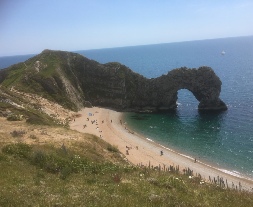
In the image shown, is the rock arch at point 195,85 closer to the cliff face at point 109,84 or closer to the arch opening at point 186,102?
the cliff face at point 109,84

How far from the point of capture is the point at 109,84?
368ft

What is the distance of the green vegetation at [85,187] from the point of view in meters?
16.4

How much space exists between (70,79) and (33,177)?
9563 centimetres

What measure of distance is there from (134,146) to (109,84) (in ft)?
158

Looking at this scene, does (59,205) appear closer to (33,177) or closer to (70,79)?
(33,177)

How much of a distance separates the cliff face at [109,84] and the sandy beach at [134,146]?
341 inches

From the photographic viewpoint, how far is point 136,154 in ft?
207

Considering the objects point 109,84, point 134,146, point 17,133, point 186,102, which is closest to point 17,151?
point 17,133

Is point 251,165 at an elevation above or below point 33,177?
below

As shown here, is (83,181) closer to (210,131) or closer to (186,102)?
(210,131)

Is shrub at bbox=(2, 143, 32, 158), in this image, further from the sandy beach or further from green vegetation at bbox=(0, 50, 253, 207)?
the sandy beach

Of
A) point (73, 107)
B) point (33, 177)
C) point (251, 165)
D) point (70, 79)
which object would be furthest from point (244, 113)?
point (33, 177)

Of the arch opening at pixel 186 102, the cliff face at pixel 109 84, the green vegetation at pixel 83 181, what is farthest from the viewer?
the arch opening at pixel 186 102

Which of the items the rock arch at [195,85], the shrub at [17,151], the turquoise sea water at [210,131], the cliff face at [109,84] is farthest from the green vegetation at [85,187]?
Result: the rock arch at [195,85]
